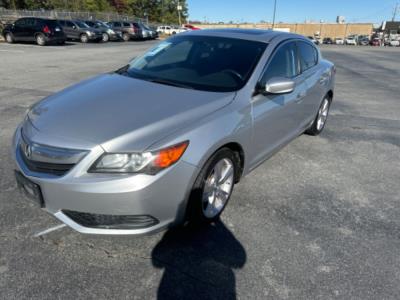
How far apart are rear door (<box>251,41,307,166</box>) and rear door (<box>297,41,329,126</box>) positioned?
17 cm

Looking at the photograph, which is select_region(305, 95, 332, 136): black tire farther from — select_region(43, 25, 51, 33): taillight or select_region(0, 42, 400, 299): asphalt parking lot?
select_region(43, 25, 51, 33): taillight

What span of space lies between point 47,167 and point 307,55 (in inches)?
151

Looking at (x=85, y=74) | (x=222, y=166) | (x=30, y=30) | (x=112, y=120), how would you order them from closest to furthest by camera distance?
(x=112, y=120), (x=222, y=166), (x=85, y=74), (x=30, y=30)

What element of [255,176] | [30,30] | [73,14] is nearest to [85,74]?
[255,176]

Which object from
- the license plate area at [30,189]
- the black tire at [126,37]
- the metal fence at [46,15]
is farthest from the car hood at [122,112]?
the metal fence at [46,15]

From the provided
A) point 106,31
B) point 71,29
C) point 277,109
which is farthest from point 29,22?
point 277,109

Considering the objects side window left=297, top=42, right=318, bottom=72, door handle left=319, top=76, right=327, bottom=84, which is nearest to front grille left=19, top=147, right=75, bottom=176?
side window left=297, top=42, right=318, bottom=72

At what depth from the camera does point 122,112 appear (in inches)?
106

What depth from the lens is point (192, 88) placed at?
3199mm

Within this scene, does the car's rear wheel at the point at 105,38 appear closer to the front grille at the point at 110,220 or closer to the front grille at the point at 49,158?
the front grille at the point at 49,158

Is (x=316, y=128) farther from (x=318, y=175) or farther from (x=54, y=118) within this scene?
(x=54, y=118)

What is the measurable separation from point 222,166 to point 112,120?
1.05 m

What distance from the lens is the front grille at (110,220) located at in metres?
2.37

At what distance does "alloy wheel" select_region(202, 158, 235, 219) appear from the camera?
9.46ft
